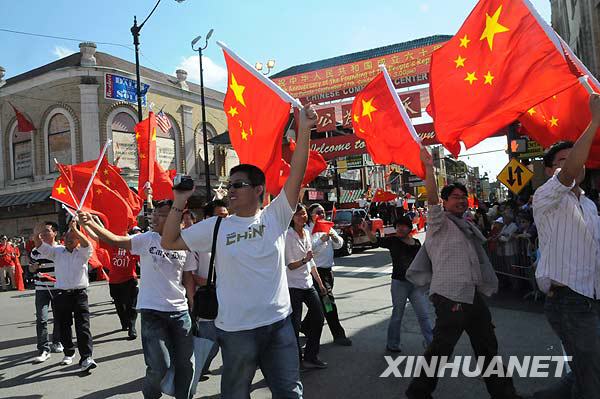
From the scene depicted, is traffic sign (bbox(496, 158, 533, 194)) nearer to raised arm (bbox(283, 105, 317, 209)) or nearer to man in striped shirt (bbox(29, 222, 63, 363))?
man in striped shirt (bbox(29, 222, 63, 363))

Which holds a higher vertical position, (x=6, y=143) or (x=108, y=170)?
(x=6, y=143)

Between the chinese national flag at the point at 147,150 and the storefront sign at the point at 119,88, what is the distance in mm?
18392

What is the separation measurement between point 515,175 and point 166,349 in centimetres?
1082

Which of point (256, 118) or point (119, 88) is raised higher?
point (119, 88)

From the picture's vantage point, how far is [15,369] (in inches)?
255

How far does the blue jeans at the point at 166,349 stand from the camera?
402cm

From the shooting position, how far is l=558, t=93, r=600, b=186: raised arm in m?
2.96

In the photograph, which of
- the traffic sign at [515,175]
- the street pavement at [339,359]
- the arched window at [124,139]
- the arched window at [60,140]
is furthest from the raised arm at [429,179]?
the arched window at [60,140]

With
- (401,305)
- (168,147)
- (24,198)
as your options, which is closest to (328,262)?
(401,305)

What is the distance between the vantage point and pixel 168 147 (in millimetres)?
30219

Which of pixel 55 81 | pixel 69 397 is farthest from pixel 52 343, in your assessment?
pixel 55 81

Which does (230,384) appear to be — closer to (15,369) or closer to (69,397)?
(69,397)

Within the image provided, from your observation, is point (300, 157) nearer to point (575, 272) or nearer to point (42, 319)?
point (575, 272)

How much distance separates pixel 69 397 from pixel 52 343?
8.98 feet
